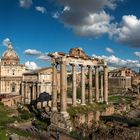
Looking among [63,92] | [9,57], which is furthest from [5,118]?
[9,57]

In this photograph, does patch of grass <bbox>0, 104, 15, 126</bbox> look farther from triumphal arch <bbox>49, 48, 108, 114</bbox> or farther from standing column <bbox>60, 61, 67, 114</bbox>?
standing column <bbox>60, 61, 67, 114</bbox>

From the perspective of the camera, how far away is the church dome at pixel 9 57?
91.3m

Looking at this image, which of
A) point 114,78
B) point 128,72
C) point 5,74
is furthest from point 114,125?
point 128,72

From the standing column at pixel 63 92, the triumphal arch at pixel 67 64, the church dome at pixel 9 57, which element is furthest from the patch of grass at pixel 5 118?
the church dome at pixel 9 57

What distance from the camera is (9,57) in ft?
300

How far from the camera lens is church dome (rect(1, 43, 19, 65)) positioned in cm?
9131

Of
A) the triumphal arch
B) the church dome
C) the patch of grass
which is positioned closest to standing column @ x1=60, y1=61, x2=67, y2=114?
the triumphal arch

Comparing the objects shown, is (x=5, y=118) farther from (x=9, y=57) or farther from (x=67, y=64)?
(x=9, y=57)

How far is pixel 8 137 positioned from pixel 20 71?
56.9m

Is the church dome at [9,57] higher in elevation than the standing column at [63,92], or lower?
higher

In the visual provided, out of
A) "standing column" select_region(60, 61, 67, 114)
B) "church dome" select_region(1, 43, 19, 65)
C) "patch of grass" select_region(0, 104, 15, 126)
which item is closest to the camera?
"standing column" select_region(60, 61, 67, 114)

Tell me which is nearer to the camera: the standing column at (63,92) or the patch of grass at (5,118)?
the standing column at (63,92)

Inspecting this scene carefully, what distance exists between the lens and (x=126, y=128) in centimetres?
3641

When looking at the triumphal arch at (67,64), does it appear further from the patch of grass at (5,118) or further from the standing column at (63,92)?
the patch of grass at (5,118)
